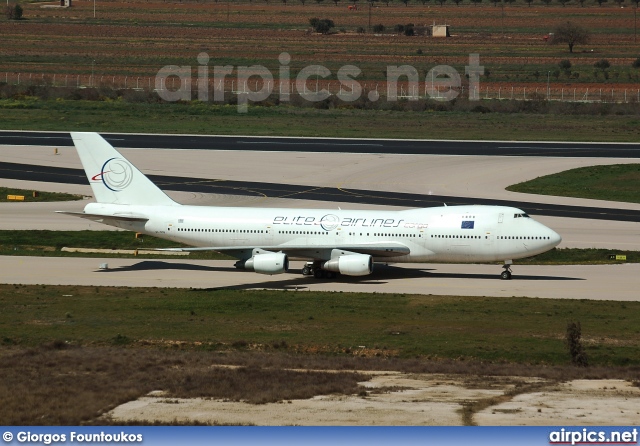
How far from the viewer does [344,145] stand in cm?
11775

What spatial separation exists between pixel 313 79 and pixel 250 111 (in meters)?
45.1

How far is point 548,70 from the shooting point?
19775 cm

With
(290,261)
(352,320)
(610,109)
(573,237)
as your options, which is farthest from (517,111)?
(352,320)

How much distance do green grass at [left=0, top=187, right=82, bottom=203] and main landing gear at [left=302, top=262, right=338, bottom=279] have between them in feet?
98.3

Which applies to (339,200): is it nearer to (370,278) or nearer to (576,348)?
(370,278)

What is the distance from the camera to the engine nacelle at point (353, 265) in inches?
2334

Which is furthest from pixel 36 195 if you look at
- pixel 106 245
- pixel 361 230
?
pixel 361 230

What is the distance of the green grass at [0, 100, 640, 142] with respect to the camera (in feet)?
415

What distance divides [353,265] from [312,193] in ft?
99.0

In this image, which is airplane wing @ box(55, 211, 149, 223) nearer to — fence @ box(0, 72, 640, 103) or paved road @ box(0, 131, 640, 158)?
paved road @ box(0, 131, 640, 158)

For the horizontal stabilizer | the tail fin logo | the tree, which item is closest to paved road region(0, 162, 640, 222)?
the horizontal stabilizer

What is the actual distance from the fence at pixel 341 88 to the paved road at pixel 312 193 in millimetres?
67934

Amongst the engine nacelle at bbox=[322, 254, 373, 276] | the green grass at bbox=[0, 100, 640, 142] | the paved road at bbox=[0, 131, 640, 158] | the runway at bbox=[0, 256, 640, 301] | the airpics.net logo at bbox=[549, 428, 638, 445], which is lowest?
the airpics.net logo at bbox=[549, 428, 638, 445]

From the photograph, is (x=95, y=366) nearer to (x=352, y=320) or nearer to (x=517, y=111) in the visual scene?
(x=352, y=320)
